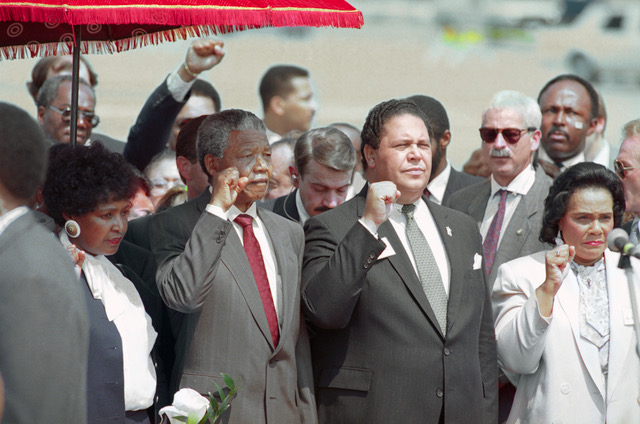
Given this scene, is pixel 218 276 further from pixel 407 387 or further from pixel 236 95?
pixel 236 95

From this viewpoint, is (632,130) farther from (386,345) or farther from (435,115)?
(386,345)

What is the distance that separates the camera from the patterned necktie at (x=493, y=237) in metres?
5.88

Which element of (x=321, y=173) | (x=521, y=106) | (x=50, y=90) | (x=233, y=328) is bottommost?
(x=233, y=328)

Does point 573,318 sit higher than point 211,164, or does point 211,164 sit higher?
point 211,164

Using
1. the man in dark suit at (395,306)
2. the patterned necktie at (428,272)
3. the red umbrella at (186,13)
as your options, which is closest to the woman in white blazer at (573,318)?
the man in dark suit at (395,306)

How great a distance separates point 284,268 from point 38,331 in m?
1.76

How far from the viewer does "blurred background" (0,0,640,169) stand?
1002 cm

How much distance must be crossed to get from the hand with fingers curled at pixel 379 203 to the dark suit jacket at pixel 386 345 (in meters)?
0.07

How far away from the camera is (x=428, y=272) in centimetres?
473

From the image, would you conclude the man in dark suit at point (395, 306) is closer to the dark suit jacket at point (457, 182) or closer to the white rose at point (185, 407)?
the white rose at point (185, 407)

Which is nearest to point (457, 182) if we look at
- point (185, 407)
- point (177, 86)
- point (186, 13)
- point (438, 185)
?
point (438, 185)

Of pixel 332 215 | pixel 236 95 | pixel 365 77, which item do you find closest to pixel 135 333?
pixel 332 215

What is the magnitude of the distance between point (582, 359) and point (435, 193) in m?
2.33

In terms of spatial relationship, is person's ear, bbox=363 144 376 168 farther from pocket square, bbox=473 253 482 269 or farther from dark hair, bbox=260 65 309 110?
dark hair, bbox=260 65 309 110
